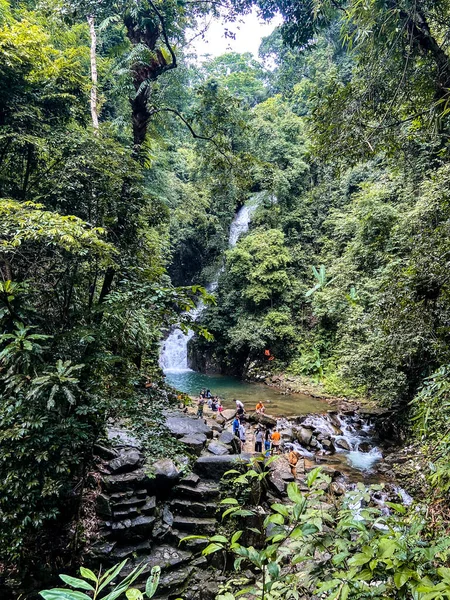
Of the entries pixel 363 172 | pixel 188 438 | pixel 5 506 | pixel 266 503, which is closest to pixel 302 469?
pixel 266 503

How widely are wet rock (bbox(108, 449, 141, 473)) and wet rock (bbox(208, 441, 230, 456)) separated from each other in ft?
5.63

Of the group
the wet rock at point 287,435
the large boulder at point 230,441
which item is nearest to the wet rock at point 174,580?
the large boulder at point 230,441

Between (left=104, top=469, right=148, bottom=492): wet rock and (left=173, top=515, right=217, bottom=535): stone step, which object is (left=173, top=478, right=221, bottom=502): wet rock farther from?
(left=104, top=469, right=148, bottom=492): wet rock

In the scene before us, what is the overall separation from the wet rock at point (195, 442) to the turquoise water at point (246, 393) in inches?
257

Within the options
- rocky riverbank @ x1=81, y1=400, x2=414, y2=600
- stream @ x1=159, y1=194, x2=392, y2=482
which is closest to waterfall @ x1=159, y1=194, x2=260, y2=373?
stream @ x1=159, y1=194, x2=392, y2=482

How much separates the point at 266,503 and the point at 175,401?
278 cm

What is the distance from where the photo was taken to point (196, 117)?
663 cm

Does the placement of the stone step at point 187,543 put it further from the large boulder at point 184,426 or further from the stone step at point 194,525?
the large boulder at point 184,426

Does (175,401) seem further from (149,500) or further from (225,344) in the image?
(225,344)

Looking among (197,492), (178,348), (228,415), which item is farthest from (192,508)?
(178,348)

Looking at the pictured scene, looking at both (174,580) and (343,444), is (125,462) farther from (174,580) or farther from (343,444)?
(343,444)

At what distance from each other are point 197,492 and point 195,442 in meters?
1.21

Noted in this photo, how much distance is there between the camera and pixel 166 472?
5.15m

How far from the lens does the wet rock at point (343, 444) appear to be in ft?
32.2
